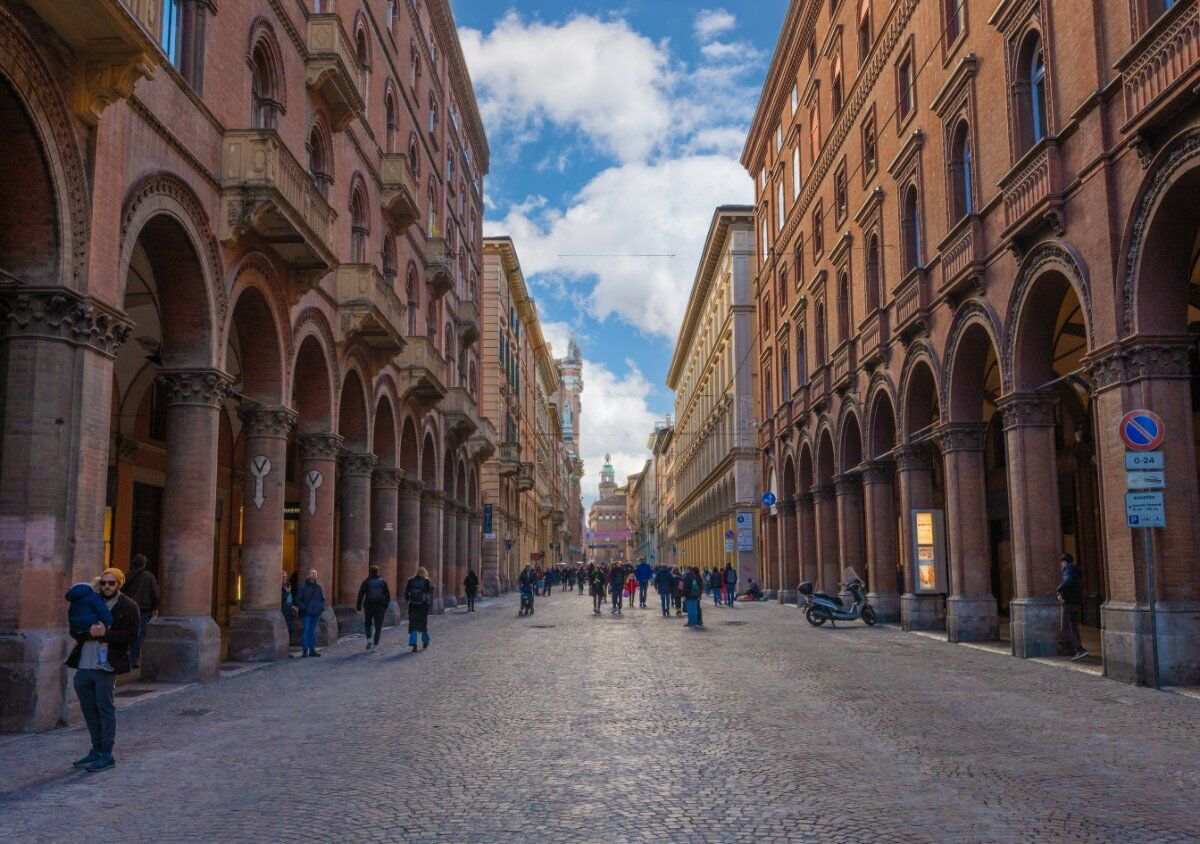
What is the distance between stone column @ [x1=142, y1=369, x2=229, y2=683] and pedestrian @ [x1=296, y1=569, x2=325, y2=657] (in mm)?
3562

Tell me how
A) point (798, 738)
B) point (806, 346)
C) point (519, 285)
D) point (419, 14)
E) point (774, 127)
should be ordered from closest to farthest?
point (798, 738) < point (419, 14) < point (806, 346) < point (774, 127) < point (519, 285)

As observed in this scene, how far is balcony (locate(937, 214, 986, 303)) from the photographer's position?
1955 centimetres

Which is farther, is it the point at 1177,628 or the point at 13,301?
the point at 1177,628

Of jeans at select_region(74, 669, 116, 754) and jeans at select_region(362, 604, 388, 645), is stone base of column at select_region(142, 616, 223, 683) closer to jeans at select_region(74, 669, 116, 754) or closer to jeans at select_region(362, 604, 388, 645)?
jeans at select_region(362, 604, 388, 645)

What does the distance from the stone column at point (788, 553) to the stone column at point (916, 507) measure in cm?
1625

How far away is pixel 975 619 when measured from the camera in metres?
20.6

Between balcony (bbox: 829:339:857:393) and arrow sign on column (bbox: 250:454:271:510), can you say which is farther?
balcony (bbox: 829:339:857:393)

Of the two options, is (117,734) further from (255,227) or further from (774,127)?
(774,127)

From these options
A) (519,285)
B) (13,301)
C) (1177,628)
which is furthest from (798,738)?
(519,285)

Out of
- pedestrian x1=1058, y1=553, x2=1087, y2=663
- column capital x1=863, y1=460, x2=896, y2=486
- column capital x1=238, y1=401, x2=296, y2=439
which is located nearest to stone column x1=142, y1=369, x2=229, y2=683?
column capital x1=238, y1=401, x2=296, y2=439

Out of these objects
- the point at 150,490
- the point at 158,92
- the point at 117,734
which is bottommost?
the point at 117,734

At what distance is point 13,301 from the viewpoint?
1115 cm

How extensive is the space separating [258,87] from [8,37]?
8498 mm

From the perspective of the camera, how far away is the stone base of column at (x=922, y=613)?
2419 centimetres
